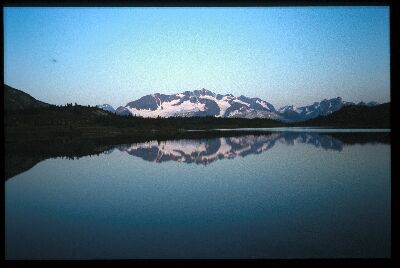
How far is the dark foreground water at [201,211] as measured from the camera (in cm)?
725

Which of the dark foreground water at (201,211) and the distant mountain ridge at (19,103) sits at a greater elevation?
the distant mountain ridge at (19,103)

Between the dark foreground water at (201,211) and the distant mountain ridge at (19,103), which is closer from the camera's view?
the dark foreground water at (201,211)

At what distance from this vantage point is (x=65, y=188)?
41.9 ft

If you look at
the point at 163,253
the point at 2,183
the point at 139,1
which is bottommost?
the point at 163,253

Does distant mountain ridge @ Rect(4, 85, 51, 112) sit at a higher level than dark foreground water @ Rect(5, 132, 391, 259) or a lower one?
higher

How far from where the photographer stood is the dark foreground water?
7.25m

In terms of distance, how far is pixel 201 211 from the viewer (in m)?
9.52

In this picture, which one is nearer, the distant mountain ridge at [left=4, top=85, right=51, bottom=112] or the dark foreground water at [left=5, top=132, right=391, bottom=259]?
the dark foreground water at [left=5, top=132, right=391, bottom=259]

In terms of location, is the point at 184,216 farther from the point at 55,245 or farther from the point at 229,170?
the point at 229,170

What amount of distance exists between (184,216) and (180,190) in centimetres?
269

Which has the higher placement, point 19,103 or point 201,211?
point 19,103

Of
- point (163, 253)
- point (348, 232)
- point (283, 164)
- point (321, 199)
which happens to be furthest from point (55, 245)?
point (283, 164)

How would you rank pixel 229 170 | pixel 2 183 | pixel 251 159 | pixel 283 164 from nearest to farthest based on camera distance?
pixel 2 183, pixel 229 170, pixel 283 164, pixel 251 159

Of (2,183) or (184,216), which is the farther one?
(184,216)
